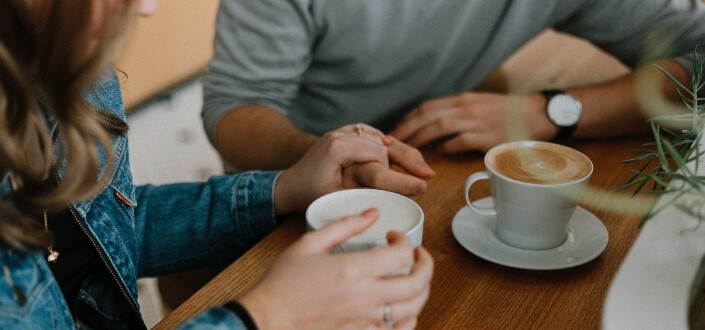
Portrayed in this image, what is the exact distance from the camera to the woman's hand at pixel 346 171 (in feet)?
2.90

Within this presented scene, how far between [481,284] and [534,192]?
4.5 inches

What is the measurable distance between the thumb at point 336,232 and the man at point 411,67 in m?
0.45

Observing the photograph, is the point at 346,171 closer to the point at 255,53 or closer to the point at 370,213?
the point at 370,213

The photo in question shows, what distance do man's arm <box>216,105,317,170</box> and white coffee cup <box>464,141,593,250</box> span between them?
1.34 ft

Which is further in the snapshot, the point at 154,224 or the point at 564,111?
the point at 564,111

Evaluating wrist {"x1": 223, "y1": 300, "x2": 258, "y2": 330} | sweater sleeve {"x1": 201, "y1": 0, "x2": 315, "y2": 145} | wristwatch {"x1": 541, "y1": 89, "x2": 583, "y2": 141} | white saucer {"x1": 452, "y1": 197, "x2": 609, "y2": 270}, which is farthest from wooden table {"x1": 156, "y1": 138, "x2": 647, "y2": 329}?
sweater sleeve {"x1": 201, "y1": 0, "x2": 315, "y2": 145}

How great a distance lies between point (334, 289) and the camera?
592mm

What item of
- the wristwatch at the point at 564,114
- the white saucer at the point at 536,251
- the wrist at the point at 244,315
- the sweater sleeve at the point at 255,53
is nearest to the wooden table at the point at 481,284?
the white saucer at the point at 536,251

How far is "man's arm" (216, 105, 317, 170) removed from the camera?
1.15 metres

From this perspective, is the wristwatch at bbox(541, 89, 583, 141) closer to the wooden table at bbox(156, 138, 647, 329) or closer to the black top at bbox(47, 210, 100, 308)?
the wooden table at bbox(156, 138, 647, 329)

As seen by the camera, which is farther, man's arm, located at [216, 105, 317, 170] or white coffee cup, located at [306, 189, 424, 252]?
man's arm, located at [216, 105, 317, 170]

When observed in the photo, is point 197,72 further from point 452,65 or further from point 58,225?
point 58,225

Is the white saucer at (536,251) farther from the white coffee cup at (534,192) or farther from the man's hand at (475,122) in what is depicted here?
the man's hand at (475,122)

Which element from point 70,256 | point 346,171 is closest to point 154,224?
point 70,256
